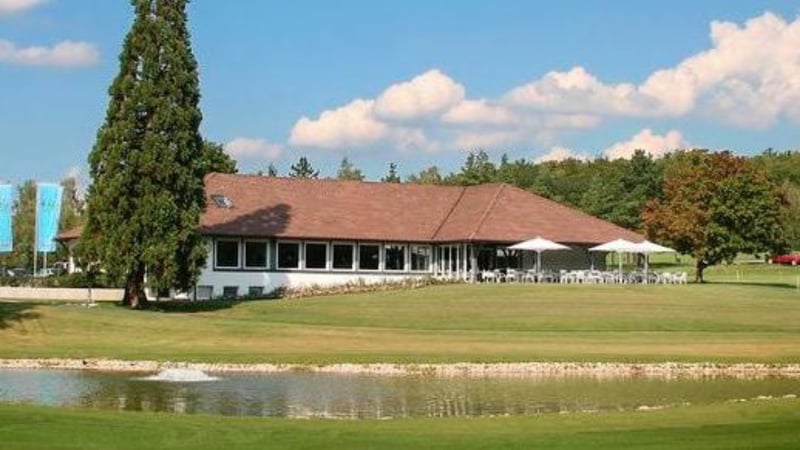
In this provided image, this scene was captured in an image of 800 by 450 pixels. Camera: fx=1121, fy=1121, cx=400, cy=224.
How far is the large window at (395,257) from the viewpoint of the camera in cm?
6134

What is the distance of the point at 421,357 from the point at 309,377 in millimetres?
4691

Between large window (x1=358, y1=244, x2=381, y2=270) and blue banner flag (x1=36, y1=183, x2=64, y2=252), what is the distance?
68.4 ft

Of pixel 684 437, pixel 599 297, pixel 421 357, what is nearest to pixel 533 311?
pixel 599 297

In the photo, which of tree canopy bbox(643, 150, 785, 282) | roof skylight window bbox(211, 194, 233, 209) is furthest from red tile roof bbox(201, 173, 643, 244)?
tree canopy bbox(643, 150, 785, 282)

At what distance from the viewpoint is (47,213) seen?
228ft

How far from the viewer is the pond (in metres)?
20.3

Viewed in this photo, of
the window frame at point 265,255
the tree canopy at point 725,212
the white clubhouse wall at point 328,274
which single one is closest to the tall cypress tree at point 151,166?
the white clubhouse wall at point 328,274

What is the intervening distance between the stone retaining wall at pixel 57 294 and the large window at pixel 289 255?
8377 mm

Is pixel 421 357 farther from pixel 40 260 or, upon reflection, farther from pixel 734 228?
pixel 40 260

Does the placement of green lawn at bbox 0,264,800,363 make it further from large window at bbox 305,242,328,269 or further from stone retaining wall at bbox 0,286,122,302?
stone retaining wall at bbox 0,286,122,302

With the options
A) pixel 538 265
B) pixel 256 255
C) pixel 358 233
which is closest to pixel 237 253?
pixel 256 255

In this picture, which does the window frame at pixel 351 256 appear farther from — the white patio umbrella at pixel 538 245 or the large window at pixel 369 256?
the white patio umbrella at pixel 538 245

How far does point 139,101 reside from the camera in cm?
4688

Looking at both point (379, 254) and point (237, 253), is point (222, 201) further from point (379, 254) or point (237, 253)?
point (379, 254)
